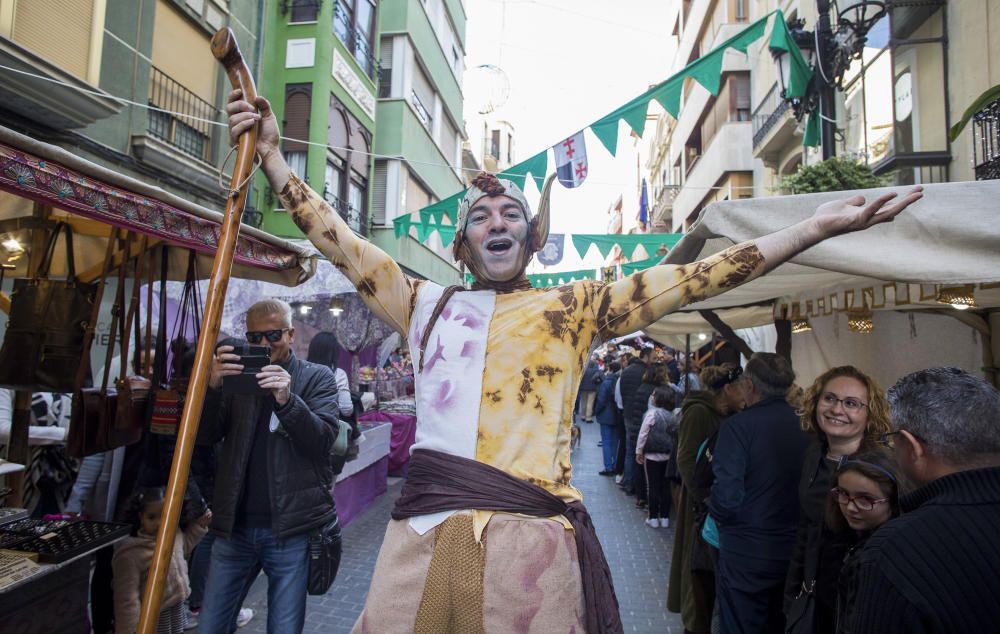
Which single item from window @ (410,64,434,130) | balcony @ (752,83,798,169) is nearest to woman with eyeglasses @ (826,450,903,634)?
balcony @ (752,83,798,169)

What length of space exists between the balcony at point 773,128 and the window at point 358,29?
10275 mm

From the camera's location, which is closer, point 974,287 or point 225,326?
point 974,287

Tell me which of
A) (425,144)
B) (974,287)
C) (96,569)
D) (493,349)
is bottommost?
(96,569)

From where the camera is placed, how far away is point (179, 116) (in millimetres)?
9680

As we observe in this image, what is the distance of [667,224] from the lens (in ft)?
106

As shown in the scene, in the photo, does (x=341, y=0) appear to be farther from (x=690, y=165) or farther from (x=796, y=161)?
(x=690, y=165)

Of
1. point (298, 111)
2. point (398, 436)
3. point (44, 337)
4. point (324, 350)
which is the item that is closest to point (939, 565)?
point (44, 337)

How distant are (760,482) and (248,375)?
2797 millimetres

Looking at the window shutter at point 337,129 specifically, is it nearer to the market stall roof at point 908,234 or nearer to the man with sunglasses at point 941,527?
the market stall roof at point 908,234

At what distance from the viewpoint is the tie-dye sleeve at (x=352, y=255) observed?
75.8 inches

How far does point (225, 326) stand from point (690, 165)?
21.1m

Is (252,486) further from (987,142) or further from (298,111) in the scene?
(298,111)

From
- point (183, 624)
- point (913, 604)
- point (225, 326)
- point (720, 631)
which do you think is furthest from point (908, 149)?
point (183, 624)

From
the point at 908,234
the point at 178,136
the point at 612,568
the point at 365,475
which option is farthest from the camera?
the point at 178,136
